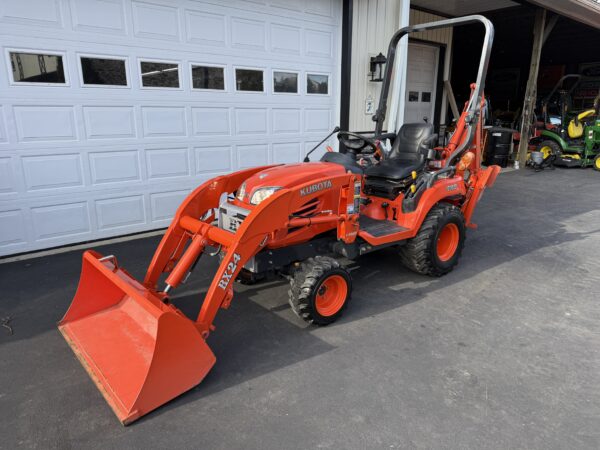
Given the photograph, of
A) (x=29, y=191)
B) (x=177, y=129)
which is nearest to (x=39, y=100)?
(x=29, y=191)

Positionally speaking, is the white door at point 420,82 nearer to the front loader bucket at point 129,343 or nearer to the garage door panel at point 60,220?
the garage door panel at point 60,220

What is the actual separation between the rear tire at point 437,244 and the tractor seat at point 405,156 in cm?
47

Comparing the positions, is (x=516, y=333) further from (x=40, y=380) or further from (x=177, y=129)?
(x=177, y=129)

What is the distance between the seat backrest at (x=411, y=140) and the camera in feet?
14.3

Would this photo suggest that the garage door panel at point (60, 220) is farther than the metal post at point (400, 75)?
No

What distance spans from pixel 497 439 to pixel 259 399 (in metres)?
1.27

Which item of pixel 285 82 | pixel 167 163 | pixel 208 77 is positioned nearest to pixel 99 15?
pixel 208 77

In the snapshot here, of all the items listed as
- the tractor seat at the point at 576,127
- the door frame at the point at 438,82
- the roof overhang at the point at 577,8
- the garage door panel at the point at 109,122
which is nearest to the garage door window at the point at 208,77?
the garage door panel at the point at 109,122

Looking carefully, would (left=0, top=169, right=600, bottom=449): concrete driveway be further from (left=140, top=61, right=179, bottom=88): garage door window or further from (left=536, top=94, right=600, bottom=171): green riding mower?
(left=536, top=94, right=600, bottom=171): green riding mower

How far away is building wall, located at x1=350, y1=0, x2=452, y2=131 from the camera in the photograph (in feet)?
23.2

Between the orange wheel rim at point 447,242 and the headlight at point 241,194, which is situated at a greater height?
the headlight at point 241,194

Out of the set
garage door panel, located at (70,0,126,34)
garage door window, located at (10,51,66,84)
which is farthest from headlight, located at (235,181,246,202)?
garage door panel, located at (70,0,126,34)

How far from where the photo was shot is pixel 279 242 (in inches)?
127

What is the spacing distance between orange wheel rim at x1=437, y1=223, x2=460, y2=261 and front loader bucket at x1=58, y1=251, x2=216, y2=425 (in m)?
2.72
